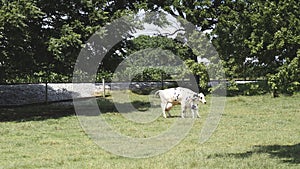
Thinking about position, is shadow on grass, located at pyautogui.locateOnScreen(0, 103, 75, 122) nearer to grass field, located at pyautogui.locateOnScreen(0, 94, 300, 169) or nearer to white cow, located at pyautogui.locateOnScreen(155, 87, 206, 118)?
grass field, located at pyautogui.locateOnScreen(0, 94, 300, 169)

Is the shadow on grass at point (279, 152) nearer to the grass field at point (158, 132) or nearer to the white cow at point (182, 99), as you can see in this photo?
the grass field at point (158, 132)

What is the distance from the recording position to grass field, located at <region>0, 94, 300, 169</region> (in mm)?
7480

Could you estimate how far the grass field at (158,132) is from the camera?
748 centimetres

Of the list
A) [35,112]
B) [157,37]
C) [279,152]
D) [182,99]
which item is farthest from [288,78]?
[157,37]

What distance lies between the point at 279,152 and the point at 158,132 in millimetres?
3969

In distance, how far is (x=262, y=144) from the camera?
30.9 feet

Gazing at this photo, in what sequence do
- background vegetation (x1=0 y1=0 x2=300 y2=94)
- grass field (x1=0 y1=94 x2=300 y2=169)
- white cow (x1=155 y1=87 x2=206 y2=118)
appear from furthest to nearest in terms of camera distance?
white cow (x1=155 y1=87 x2=206 y2=118)
grass field (x1=0 y1=94 x2=300 y2=169)
background vegetation (x1=0 y1=0 x2=300 y2=94)

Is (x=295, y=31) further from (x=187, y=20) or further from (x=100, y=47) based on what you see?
(x=187, y=20)

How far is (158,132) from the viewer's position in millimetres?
11633

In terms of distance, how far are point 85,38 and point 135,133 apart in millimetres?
5517

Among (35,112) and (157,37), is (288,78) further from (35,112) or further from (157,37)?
(157,37)

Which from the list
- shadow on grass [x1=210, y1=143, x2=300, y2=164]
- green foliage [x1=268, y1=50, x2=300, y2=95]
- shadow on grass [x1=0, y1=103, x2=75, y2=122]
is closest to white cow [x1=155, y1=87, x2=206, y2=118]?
shadow on grass [x1=0, y1=103, x2=75, y2=122]

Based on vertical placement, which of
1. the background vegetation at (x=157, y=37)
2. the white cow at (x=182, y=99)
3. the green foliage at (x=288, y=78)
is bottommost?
the white cow at (x=182, y=99)

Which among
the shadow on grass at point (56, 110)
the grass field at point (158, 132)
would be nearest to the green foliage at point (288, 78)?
the grass field at point (158, 132)
